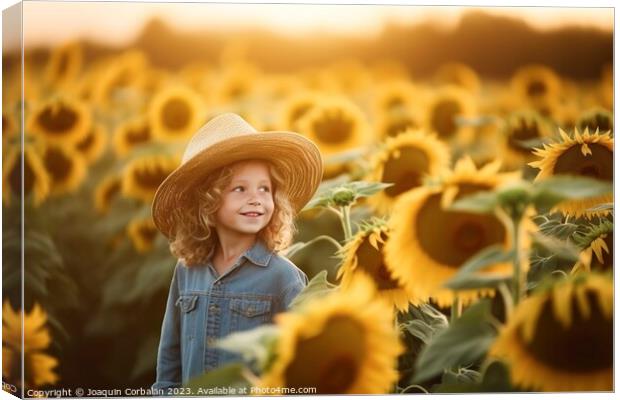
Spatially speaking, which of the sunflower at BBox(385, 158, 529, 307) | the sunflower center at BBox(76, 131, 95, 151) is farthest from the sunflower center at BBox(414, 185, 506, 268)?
the sunflower center at BBox(76, 131, 95, 151)

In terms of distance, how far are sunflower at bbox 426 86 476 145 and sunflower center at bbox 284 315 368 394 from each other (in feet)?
3.60

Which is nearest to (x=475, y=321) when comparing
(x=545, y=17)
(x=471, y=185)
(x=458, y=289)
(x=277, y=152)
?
(x=458, y=289)

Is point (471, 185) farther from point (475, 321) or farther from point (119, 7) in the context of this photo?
point (119, 7)

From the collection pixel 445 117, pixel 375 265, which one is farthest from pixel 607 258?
pixel 375 265

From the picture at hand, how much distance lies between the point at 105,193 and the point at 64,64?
0.61 metres

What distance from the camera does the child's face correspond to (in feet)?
19.8

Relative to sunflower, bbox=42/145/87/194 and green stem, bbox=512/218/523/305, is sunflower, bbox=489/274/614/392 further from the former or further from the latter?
sunflower, bbox=42/145/87/194

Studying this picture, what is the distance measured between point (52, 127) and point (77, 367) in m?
1.09

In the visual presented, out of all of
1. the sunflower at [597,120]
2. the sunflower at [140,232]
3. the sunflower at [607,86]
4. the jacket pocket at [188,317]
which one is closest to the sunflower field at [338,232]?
the sunflower at [140,232]

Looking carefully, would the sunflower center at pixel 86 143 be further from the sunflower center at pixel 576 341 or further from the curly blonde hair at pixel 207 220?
the sunflower center at pixel 576 341

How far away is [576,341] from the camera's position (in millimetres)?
6031

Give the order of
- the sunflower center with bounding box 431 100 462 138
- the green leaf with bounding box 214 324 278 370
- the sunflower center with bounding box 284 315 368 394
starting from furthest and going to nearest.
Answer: the sunflower center with bounding box 431 100 462 138 → the sunflower center with bounding box 284 315 368 394 → the green leaf with bounding box 214 324 278 370

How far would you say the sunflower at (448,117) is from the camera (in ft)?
20.6

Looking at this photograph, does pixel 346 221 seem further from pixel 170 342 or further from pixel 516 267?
pixel 170 342
